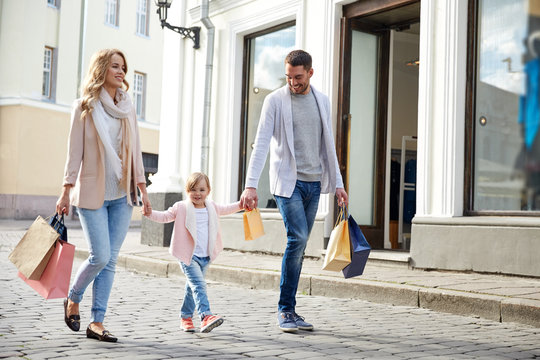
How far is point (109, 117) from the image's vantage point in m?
4.53

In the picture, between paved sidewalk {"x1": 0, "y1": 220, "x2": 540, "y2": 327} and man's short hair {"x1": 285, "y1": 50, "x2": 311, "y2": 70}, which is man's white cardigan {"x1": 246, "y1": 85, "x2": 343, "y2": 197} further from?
paved sidewalk {"x1": 0, "y1": 220, "x2": 540, "y2": 327}

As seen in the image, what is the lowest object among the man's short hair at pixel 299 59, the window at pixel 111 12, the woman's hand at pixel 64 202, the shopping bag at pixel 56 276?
the shopping bag at pixel 56 276

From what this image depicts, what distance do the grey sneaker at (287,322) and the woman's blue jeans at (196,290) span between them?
0.51m

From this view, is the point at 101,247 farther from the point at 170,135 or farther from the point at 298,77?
the point at 170,135

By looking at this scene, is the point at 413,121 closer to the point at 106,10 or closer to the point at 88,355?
the point at 88,355

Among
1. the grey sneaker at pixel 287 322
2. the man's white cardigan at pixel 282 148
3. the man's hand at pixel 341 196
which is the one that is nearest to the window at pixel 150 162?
the man's white cardigan at pixel 282 148

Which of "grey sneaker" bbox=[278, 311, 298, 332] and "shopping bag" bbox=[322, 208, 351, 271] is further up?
"shopping bag" bbox=[322, 208, 351, 271]

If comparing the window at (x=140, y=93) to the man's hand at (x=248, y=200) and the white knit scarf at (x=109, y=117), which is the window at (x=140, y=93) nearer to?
the man's hand at (x=248, y=200)

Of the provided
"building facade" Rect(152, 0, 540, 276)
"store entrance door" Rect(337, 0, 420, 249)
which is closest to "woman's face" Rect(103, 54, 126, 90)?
"building facade" Rect(152, 0, 540, 276)

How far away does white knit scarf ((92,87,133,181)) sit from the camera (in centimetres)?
442

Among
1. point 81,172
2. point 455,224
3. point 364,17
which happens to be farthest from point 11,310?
point 364,17

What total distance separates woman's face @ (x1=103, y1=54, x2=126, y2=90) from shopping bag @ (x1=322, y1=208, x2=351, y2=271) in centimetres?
179

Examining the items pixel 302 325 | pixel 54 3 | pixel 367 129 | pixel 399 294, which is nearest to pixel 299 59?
pixel 302 325

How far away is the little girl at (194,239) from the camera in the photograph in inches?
187
